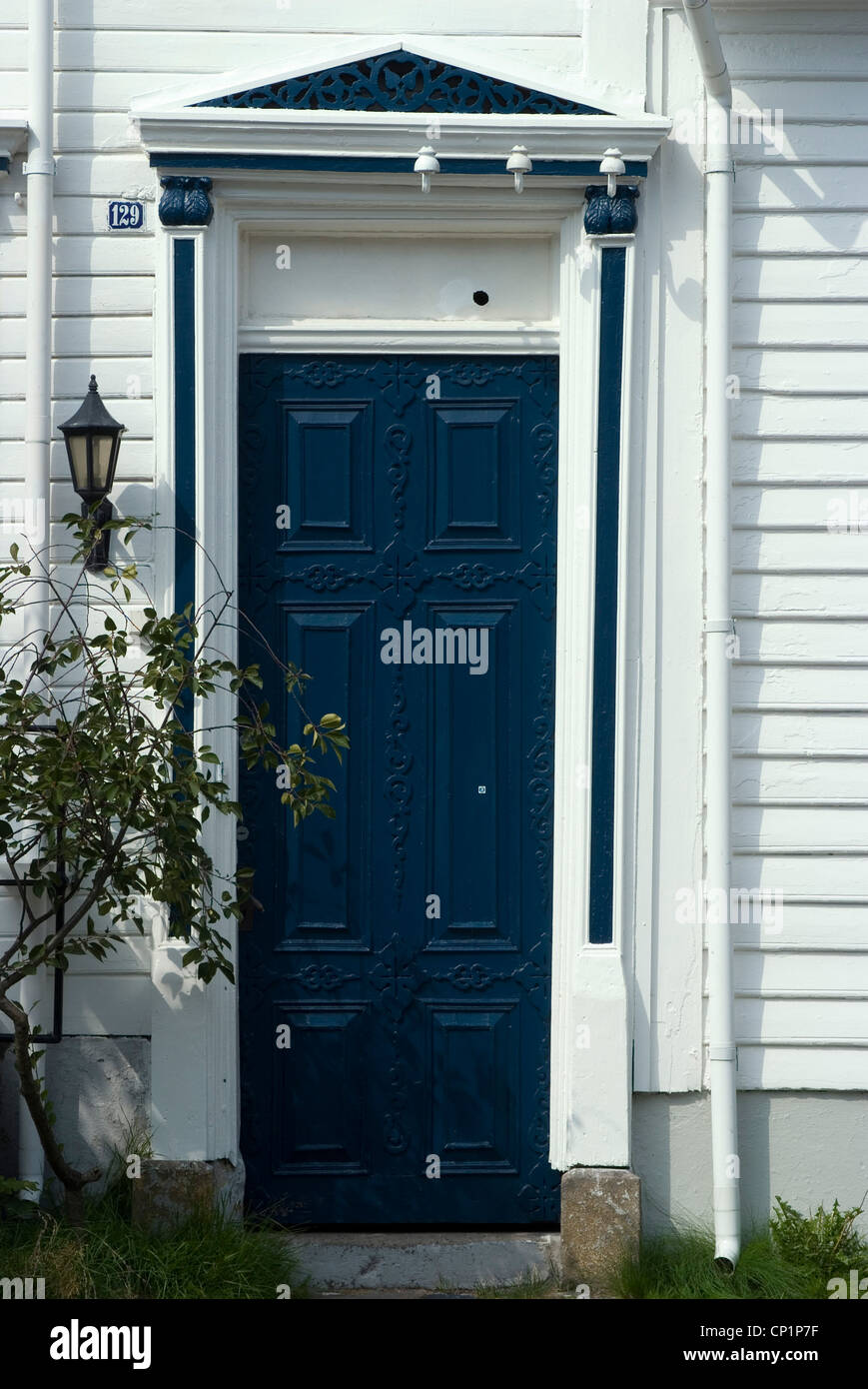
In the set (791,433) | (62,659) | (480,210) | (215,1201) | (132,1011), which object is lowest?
(215,1201)

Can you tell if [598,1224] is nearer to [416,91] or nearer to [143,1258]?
[143,1258]

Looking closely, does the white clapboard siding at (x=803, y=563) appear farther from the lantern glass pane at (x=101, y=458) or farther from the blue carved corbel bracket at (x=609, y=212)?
the lantern glass pane at (x=101, y=458)

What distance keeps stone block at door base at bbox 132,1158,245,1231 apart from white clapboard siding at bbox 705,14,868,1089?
197 centimetres

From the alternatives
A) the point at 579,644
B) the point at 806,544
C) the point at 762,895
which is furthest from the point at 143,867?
the point at 806,544

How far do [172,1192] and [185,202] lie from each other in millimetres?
3438

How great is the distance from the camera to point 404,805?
17.5 feet

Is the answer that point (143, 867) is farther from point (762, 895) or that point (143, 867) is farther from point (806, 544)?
point (806, 544)

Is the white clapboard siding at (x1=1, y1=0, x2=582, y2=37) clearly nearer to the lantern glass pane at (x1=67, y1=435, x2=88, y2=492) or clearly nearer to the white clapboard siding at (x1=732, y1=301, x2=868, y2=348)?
the white clapboard siding at (x1=732, y1=301, x2=868, y2=348)

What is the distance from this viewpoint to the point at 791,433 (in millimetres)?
5262

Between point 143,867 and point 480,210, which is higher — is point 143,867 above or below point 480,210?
below

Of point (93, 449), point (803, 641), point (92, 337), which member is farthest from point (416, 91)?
point (803, 641)

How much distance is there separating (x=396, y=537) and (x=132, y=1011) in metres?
1.95

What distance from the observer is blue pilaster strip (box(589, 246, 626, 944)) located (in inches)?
203

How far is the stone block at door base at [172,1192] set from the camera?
16.4 ft
